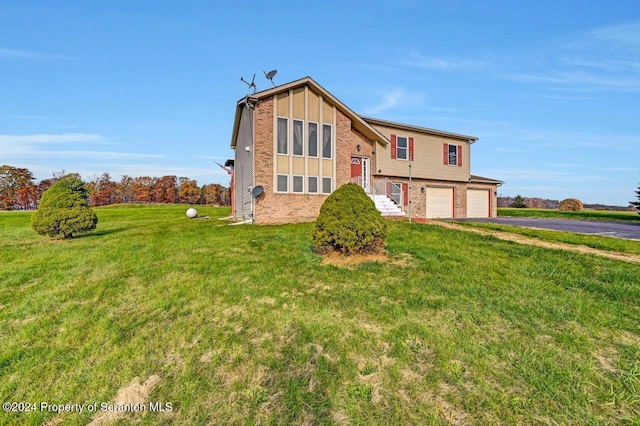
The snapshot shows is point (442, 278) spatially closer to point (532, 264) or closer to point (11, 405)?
point (532, 264)

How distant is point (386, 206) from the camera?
55.5 feet

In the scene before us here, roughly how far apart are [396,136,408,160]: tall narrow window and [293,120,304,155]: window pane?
758cm

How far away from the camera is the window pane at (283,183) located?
48.1ft

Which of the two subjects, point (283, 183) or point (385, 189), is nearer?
point (283, 183)

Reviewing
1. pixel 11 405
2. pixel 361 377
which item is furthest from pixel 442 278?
pixel 11 405

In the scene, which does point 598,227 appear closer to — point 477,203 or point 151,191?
point 477,203

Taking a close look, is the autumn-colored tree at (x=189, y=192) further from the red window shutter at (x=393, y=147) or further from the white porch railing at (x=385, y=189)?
the red window shutter at (x=393, y=147)

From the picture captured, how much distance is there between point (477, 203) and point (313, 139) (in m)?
14.8

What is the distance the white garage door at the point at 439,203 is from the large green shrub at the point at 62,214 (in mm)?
18955

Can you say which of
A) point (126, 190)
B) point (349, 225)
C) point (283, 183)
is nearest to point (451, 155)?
point (283, 183)

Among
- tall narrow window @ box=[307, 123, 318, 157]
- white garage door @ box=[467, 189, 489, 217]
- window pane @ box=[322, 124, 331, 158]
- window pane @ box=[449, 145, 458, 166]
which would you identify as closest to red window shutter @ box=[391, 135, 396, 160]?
window pane @ box=[449, 145, 458, 166]

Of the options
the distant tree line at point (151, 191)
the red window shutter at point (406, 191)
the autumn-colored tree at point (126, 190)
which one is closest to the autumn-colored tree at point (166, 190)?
the distant tree line at point (151, 191)

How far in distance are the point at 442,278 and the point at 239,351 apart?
4.02m

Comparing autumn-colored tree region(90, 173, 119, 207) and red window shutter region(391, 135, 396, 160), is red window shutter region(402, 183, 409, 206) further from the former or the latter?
autumn-colored tree region(90, 173, 119, 207)
